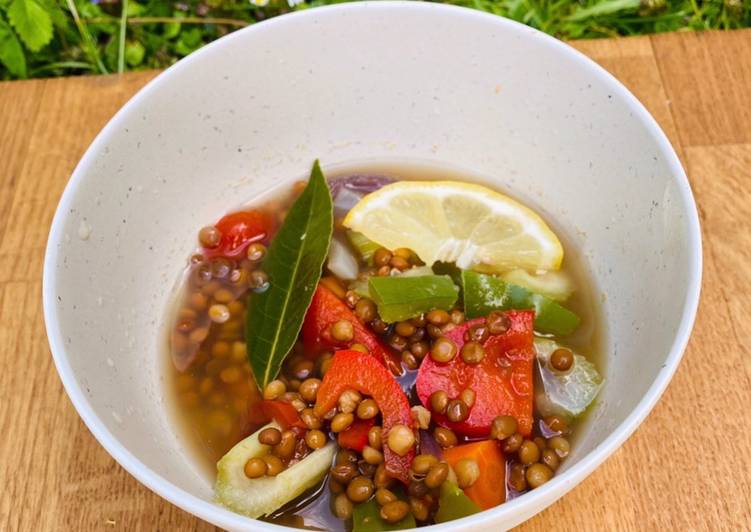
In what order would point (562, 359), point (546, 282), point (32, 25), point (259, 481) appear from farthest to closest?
point (32, 25) → point (546, 282) → point (562, 359) → point (259, 481)

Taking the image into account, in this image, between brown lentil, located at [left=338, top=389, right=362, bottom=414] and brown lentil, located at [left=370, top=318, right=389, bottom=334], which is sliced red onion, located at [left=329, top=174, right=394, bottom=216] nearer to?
brown lentil, located at [left=370, top=318, right=389, bottom=334]

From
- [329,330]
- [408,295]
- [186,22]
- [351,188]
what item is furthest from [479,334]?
[186,22]

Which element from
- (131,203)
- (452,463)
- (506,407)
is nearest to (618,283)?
(506,407)

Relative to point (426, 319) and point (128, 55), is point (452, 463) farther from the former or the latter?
point (128, 55)

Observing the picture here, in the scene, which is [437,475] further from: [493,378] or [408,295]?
[408,295]

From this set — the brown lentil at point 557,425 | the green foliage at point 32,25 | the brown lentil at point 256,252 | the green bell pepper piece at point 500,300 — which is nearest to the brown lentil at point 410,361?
the green bell pepper piece at point 500,300

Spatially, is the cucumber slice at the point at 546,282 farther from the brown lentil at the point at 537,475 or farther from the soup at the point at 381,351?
the brown lentil at the point at 537,475
